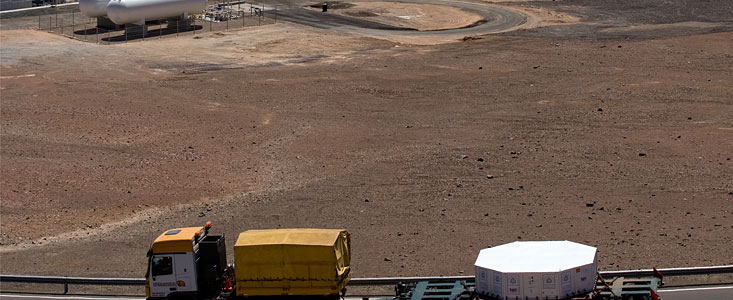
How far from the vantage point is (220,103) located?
5669 centimetres

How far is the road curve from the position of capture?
78.2 m

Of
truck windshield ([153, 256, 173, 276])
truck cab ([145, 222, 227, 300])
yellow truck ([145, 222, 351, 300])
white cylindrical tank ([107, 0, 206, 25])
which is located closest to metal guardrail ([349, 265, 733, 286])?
yellow truck ([145, 222, 351, 300])

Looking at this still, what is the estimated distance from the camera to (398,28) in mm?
80250

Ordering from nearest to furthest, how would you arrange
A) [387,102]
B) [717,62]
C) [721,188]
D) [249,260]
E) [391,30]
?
[249,260], [721,188], [387,102], [717,62], [391,30]

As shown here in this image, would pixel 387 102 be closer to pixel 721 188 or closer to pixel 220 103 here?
pixel 220 103

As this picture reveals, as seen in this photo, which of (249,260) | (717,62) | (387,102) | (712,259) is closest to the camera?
(249,260)

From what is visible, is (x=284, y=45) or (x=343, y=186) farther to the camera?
(x=284, y=45)

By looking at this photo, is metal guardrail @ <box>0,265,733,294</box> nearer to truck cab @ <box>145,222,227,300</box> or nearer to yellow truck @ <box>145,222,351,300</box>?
yellow truck @ <box>145,222,351,300</box>

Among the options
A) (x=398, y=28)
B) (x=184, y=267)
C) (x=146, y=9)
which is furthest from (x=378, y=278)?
(x=146, y=9)

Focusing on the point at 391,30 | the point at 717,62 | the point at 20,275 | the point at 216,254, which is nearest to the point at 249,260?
the point at 216,254

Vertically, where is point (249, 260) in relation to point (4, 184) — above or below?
above

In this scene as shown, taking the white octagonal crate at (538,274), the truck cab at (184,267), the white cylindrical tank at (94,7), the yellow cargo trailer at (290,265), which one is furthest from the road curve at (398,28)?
the white octagonal crate at (538,274)

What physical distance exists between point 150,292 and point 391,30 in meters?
53.5

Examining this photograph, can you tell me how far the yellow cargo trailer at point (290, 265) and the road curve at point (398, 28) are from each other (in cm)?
5180
